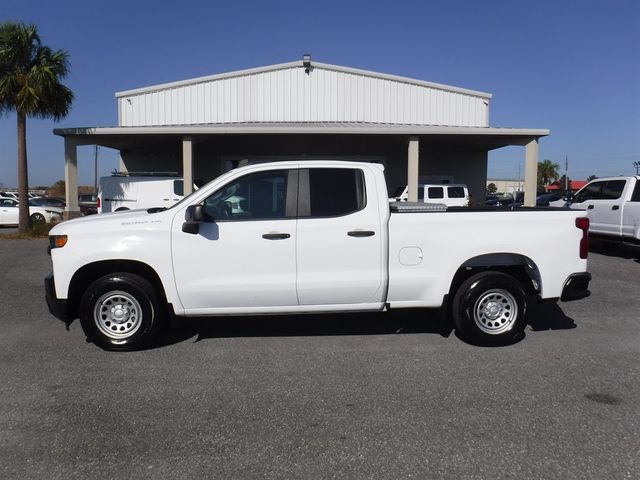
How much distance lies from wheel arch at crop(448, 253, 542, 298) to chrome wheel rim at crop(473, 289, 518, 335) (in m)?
0.28

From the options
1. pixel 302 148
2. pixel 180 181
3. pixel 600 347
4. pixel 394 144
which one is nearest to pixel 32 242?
pixel 180 181

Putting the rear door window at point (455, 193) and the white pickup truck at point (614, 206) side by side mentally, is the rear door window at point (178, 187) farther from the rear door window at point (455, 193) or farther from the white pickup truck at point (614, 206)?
the white pickup truck at point (614, 206)

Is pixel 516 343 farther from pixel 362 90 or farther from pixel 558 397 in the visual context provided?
pixel 362 90

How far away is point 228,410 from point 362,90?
2104 cm

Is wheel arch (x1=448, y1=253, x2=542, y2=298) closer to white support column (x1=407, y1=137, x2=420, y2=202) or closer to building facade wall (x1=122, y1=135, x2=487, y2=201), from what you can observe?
white support column (x1=407, y1=137, x2=420, y2=202)

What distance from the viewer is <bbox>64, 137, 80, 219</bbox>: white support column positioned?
1852cm

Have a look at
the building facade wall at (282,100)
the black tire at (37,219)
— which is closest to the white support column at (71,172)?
the black tire at (37,219)

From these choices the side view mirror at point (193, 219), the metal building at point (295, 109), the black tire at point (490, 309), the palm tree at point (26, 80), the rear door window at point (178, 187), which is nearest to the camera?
the side view mirror at point (193, 219)

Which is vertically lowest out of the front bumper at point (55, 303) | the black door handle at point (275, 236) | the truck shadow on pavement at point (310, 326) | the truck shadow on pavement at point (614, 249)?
the truck shadow on pavement at point (310, 326)

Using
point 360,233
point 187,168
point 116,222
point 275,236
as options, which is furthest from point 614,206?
point 187,168

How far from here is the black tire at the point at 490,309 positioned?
18.3 ft

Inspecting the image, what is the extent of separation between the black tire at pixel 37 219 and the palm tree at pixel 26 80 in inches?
61.1

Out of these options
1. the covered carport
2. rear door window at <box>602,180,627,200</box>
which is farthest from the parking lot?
the covered carport

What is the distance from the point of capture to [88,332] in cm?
545
